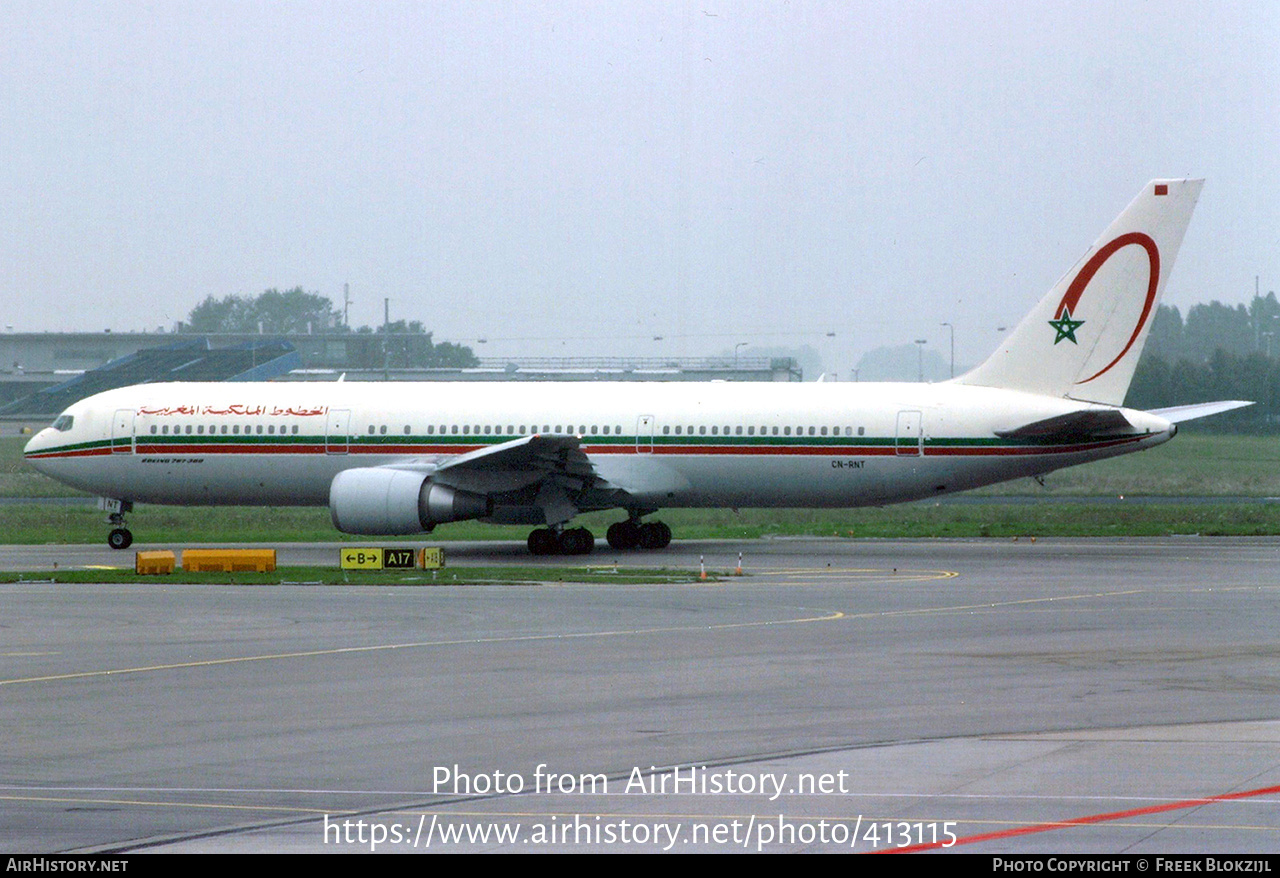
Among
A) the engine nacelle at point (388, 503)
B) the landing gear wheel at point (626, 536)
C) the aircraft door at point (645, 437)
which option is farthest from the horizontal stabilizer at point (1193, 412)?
the engine nacelle at point (388, 503)

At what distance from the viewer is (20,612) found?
2319cm

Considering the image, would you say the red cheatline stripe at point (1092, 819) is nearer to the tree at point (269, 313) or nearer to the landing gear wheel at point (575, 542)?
the landing gear wheel at point (575, 542)

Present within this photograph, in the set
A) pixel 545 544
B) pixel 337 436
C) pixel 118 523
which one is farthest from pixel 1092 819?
pixel 118 523

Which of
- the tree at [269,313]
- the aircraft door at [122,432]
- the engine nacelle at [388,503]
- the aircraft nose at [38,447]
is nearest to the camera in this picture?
the engine nacelle at [388,503]

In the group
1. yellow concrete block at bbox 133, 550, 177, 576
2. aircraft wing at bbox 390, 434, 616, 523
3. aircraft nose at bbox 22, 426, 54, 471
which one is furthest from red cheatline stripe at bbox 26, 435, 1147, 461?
yellow concrete block at bbox 133, 550, 177, 576

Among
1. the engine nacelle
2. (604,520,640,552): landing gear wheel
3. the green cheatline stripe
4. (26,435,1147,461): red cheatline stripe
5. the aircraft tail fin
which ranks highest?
the aircraft tail fin

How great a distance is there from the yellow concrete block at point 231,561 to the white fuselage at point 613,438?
6.41 meters

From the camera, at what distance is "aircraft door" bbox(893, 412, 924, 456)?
3494cm

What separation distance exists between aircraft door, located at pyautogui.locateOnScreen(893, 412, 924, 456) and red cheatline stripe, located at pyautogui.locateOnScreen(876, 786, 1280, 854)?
24.5m

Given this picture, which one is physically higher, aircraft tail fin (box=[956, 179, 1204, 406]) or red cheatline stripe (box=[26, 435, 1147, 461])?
aircraft tail fin (box=[956, 179, 1204, 406])

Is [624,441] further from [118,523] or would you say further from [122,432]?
[118,523]

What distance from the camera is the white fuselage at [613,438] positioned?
115ft

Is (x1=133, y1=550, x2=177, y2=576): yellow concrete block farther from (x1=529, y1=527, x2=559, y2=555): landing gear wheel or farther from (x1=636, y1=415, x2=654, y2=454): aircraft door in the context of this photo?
(x1=636, y1=415, x2=654, y2=454): aircraft door

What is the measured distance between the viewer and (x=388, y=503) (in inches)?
1316
